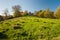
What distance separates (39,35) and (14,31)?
23.8 ft

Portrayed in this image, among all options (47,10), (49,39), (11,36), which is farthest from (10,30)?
(47,10)

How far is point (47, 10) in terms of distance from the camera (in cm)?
7369

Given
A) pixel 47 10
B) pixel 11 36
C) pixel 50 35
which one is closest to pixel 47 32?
A: pixel 50 35

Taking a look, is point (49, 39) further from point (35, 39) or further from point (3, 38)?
point (3, 38)

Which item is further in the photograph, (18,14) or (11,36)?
(18,14)

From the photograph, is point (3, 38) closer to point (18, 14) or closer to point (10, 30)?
point (10, 30)

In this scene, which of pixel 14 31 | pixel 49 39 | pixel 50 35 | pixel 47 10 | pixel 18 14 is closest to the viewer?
pixel 49 39

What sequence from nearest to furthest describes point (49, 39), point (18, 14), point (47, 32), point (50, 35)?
point (49, 39)
point (50, 35)
point (47, 32)
point (18, 14)

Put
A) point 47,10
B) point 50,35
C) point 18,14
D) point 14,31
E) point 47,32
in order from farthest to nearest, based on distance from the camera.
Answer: point 18,14 → point 47,10 → point 14,31 → point 47,32 → point 50,35

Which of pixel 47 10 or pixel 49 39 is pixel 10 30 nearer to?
pixel 49 39

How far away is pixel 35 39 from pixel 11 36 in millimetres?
6210

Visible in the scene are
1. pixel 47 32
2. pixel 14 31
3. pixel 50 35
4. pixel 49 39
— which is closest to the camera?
pixel 49 39

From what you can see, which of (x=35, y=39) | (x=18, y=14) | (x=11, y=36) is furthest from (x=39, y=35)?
(x=18, y=14)

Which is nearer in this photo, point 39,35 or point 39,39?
point 39,39
